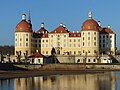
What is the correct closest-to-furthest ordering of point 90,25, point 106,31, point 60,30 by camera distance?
point 90,25 < point 60,30 < point 106,31

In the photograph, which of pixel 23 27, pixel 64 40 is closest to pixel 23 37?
pixel 23 27

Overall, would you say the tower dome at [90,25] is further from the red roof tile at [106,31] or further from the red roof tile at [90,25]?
Answer: the red roof tile at [106,31]

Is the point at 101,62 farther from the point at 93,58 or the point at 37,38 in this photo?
the point at 37,38

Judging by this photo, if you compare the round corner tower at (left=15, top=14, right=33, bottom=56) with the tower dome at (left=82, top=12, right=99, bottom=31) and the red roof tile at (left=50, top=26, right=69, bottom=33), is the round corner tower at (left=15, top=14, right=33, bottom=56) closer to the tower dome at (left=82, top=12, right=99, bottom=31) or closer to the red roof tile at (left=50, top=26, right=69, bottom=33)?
the red roof tile at (left=50, top=26, right=69, bottom=33)

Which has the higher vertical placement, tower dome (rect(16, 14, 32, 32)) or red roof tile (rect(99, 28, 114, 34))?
tower dome (rect(16, 14, 32, 32))

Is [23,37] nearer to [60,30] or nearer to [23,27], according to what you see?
[23,27]

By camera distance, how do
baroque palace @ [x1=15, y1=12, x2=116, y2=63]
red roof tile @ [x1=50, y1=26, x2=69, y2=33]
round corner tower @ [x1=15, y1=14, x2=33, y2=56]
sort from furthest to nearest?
red roof tile @ [x1=50, y1=26, x2=69, y2=33], round corner tower @ [x1=15, y1=14, x2=33, y2=56], baroque palace @ [x1=15, y1=12, x2=116, y2=63]

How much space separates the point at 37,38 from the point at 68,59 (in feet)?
46.7

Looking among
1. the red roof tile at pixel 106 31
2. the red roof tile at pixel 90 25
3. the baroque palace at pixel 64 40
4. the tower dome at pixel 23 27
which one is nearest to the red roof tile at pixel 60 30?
the baroque palace at pixel 64 40

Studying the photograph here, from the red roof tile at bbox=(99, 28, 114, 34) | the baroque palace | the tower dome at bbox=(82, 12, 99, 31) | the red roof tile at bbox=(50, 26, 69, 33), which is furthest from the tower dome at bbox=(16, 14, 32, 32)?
the red roof tile at bbox=(99, 28, 114, 34)

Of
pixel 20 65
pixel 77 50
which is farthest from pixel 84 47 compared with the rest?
pixel 20 65

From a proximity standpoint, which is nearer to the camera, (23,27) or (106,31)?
(23,27)

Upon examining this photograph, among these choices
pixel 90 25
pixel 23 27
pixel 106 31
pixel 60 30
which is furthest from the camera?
pixel 106 31

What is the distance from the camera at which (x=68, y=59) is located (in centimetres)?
9350
